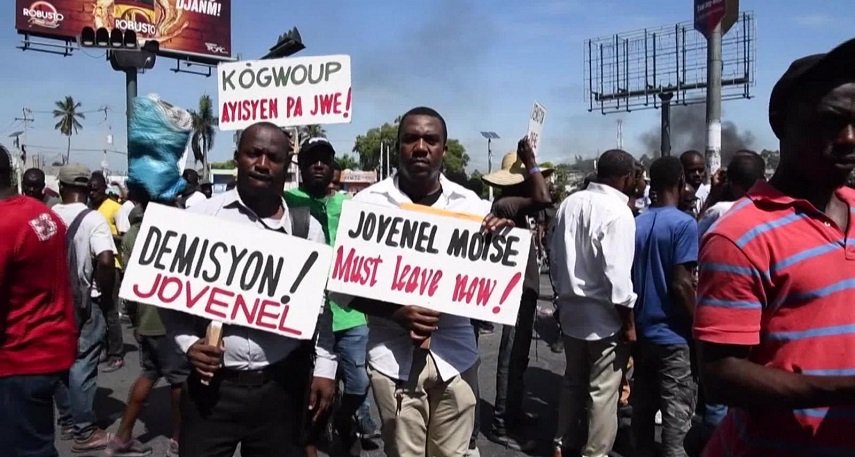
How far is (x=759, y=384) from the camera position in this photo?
1.64 m

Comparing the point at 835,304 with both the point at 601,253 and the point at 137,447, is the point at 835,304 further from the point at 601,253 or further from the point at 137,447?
the point at 137,447

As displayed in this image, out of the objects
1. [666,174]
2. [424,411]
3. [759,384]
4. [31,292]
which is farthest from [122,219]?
[759,384]

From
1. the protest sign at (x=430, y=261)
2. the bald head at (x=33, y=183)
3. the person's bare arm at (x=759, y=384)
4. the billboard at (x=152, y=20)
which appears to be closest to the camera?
the person's bare arm at (x=759, y=384)

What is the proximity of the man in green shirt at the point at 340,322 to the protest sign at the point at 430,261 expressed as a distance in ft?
5.75

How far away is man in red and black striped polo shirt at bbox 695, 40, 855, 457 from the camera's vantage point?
5.37 feet

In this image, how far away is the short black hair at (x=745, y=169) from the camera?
505 centimetres

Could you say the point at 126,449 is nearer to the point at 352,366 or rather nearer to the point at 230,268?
the point at 352,366

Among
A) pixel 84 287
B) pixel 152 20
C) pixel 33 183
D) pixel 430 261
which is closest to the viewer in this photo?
pixel 430 261

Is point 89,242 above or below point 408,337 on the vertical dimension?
above

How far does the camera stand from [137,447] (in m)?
5.51

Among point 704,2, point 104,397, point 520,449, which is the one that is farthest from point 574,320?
point 704,2

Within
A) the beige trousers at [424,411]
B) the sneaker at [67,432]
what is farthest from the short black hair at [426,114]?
the sneaker at [67,432]

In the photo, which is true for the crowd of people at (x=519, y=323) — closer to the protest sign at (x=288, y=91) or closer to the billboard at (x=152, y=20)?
the protest sign at (x=288, y=91)

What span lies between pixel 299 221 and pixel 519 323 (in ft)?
9.62
